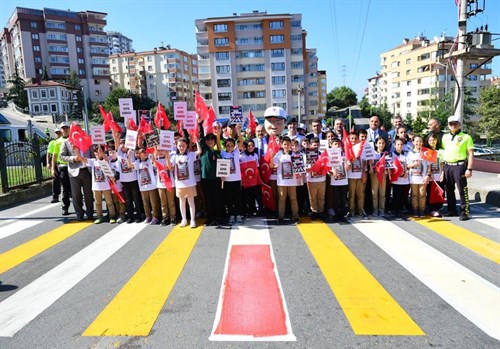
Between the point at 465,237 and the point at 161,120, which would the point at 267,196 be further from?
the point at 465,237

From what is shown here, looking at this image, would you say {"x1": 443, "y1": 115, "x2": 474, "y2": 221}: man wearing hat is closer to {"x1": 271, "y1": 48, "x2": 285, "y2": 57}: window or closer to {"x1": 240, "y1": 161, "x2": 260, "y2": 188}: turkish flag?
{"x1": 240, "y1": 161, "x2": 260, "y2": 188}: turkish flag

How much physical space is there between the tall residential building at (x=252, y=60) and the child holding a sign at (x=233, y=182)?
56174 millimetres

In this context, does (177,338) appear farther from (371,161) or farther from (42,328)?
(371,161)

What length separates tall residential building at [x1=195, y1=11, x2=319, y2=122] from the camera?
204ft

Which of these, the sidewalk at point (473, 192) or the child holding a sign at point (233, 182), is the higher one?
the child holding a sign at point (233, 182)

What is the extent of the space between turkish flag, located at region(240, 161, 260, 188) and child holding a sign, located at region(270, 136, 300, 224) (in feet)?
1.52

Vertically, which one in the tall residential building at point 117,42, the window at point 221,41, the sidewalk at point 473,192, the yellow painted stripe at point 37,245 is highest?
the tall residential building at point 117,42

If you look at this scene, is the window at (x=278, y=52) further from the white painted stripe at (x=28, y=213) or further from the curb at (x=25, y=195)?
the white painted stripe at (x=28, y=213)

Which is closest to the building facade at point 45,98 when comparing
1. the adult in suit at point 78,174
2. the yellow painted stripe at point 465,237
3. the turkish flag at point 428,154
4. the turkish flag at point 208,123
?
the adult in suit at point 78,174

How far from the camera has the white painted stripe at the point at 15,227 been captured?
7102mm

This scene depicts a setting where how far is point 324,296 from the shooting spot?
12.9 feet

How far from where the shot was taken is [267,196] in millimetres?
7766

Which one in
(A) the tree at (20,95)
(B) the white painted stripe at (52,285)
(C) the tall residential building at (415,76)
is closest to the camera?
(B) the white painted stripe at (52,285)

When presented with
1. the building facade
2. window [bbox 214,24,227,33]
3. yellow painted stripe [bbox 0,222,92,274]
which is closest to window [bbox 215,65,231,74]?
window [bbox 214,24,227,33]
